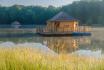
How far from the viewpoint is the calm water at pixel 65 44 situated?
3.38 m

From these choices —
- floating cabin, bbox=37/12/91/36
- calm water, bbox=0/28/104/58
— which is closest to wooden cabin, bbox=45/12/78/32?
floating cabin, bbox=37/12/91/36

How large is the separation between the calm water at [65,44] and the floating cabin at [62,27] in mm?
86

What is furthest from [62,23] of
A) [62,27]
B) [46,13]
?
[46,13]

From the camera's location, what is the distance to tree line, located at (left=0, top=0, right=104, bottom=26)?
3.24m

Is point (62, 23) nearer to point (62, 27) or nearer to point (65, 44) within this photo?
point (62, 27)

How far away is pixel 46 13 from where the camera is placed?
3354 mm

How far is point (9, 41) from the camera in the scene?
332 centimetres

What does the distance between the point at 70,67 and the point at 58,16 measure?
4.40 ft

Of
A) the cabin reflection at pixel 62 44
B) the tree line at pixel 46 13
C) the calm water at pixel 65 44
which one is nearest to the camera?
the tree line at pixel 46 13

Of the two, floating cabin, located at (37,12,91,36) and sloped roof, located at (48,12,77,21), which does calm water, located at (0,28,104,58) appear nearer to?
floating cabin, located at (37,12,91,36)

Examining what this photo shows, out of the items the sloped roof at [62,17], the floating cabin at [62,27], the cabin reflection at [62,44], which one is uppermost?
the sloped roof at [62,17]

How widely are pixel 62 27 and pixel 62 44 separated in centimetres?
25

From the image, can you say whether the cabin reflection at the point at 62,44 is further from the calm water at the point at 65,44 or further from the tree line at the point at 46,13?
the tree line at the point at 46,13

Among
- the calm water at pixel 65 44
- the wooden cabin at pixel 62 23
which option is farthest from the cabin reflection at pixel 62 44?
the wooden cabin at pixel 62 23
